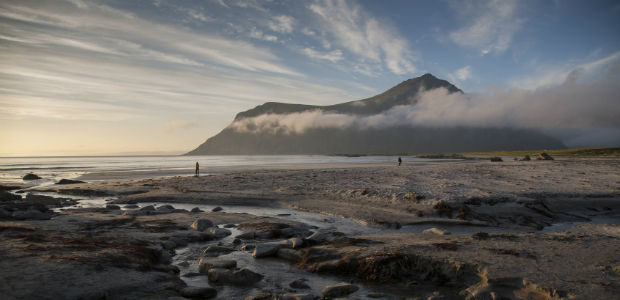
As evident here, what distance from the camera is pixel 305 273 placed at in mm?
6785

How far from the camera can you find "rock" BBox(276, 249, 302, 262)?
770cm

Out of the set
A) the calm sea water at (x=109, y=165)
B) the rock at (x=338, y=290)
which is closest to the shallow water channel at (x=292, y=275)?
the rock at (x=338, y=290)

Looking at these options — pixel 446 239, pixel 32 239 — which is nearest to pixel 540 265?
pixel 446 239

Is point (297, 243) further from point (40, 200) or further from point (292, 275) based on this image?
point (40, 200)

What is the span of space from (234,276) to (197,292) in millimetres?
897

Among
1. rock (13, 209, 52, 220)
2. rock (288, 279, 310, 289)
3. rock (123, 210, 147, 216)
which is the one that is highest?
rock (13, 209, 52, 220)

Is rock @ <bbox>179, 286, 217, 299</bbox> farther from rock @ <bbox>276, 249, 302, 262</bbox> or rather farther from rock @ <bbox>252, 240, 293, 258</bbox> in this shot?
rock @ <bbox>276, 249, 302, 262</bbox>

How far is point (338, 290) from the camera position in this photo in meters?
5.65

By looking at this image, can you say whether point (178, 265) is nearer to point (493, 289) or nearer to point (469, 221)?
point (493, 289)

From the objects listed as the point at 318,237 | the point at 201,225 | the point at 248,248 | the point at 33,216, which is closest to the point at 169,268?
the point at 248,248

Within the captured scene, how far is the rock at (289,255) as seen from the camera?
7.70m

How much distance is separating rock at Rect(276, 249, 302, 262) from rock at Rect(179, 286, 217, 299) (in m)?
2.51

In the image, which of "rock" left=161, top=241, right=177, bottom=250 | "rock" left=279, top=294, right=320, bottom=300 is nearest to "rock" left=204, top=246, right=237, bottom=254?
"rock" left=161, top=241, right=177, bottom=250

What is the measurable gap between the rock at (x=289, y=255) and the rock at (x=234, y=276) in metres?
1.46
